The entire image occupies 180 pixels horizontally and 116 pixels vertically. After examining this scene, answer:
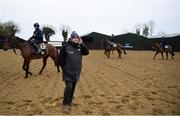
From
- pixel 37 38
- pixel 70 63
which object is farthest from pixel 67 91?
pixel 37 38

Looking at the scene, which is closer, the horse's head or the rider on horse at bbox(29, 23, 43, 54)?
the rider on horse at bbox(29, 23, 43, 54)

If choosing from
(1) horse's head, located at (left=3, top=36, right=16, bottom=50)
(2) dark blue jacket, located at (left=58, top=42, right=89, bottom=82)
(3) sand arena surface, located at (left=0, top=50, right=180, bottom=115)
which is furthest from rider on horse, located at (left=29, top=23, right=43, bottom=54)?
(2) dark blue jacket, located at (left=58, top=42, right=89, bottom=82)

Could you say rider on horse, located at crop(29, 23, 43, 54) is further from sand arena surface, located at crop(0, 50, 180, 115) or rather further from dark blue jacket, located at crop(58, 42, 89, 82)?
dark blue jacket, located at crop(58, 42, 89, 82)

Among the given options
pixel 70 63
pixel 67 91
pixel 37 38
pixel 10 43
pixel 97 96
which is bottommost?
pixel 97 96

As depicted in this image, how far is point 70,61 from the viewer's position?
700 centimetres

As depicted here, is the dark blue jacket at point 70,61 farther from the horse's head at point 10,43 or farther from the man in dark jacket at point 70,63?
the horse's head at point 10,43

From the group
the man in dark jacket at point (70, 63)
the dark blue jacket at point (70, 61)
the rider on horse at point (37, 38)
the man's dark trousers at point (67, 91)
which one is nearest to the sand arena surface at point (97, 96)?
the man's dark trousers at point (67, 91)

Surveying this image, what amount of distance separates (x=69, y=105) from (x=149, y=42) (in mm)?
52692

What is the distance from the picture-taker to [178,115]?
6539 mm

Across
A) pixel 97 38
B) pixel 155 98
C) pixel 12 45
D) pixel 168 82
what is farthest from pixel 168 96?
pixel 97 38

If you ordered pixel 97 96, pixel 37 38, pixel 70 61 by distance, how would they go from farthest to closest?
1. pixel 37 38
2. pixel 97 96
3. pixel 70 61

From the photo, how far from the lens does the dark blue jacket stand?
22.9 feet

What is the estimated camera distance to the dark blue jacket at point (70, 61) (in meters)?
6.99

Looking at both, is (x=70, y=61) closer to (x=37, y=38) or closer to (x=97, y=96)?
(x=97, y=96)
